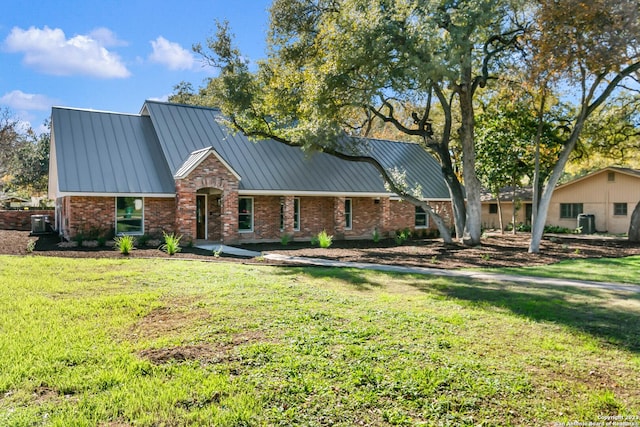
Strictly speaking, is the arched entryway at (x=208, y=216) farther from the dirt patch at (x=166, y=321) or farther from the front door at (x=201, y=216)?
the dirt patch at (x=166, y=321)

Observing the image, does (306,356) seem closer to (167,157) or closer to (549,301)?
(549,301)

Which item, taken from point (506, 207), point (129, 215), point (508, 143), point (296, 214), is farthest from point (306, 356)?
point (506, 207)

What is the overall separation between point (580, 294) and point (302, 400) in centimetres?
731

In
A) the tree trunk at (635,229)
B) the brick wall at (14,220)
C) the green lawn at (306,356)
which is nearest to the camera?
the green lawn at (306,356)

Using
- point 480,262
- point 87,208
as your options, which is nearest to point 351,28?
point 480,262

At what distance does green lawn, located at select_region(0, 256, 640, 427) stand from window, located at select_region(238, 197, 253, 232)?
11.6m

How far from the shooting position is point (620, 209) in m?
30.1

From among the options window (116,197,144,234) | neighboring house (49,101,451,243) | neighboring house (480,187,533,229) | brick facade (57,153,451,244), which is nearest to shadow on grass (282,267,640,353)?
brick facade (57,153,451,244)

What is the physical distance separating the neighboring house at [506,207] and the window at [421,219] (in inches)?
479

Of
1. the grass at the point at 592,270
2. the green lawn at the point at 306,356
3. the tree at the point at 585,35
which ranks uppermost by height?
the tree at the point at 585,35

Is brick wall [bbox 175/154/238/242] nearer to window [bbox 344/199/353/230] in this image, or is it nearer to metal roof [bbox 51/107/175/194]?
metal roof [bbox 51/107/175/194]

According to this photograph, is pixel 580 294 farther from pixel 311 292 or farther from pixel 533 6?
pixel 533 6

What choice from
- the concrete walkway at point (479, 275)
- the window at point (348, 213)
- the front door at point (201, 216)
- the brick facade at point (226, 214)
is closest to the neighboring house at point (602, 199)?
the brick facade at point (226, 214)

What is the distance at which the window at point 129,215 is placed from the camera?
18.0m
